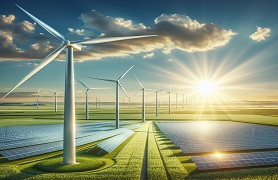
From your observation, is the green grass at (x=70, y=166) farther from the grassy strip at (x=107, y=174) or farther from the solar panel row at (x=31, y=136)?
the solar panel row at (x=31, y=136)

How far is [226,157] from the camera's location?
3603 cm

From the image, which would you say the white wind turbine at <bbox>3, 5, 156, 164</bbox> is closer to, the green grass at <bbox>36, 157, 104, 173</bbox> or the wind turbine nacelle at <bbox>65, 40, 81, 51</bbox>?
the wind turbine nacelle at <bbox>65, 40, 81, 51</bbox>

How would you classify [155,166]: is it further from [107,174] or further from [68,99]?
[68,99]

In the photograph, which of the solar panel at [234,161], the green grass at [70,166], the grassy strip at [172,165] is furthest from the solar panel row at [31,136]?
the solar panel at [234,161]

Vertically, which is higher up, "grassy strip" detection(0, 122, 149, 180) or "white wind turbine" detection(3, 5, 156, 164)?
"white wind turbine" detection(3, 5, 156, 164)

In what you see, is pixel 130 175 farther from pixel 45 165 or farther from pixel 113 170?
pixel 45 165

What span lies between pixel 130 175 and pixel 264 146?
28.2 metres

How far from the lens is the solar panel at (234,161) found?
31203mm

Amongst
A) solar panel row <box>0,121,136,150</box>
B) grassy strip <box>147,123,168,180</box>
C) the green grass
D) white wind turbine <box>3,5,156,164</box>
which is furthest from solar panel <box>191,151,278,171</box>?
solar panel row <box>0,121,136,150</box>

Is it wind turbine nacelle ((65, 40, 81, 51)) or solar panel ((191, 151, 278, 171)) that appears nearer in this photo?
solar panel ((191, 151, 278, 171))

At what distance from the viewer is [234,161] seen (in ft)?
109

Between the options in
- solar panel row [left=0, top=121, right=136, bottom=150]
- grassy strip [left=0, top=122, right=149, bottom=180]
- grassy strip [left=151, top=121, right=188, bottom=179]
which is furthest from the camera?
solar panel row [left=0, top=121, right=136, bottom=150]

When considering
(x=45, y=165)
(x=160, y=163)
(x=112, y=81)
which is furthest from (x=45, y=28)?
(x=112, y=81)

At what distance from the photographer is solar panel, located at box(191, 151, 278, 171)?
31.2 metres
